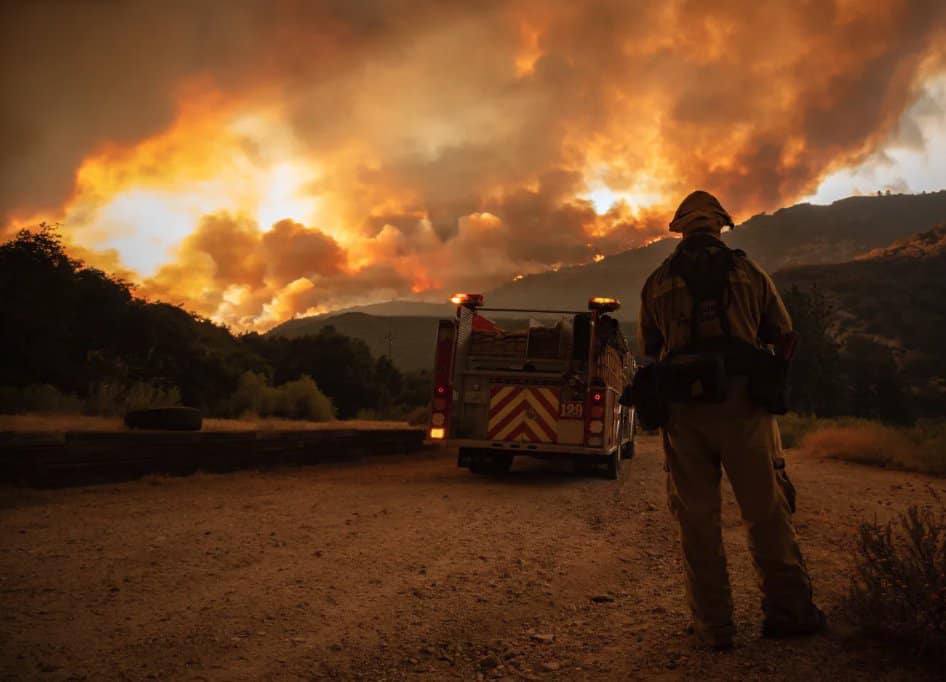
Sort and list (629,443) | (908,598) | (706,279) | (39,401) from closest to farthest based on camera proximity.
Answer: (908,598) < (706,279) < (39,401) < (629,443)

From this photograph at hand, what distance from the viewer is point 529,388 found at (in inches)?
400

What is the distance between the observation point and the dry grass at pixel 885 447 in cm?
1258

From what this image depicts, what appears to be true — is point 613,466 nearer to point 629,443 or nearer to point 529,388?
point 529,388

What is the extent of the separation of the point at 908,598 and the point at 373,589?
2.94 m

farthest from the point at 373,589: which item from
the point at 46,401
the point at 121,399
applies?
the point at 121,399

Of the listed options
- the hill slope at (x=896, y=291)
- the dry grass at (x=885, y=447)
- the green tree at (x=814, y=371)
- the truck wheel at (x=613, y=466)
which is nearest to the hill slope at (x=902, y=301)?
the hill slope at (x=896, y=291)

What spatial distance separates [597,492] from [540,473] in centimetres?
236

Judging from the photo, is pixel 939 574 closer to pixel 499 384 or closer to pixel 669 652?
pixel 669 652

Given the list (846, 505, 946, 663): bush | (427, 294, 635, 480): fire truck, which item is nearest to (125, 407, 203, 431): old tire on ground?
(427, 294, 635, 480): fire truck

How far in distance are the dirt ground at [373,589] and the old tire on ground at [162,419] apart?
1.76 m

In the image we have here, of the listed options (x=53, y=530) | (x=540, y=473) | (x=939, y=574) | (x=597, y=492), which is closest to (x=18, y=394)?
(x=53, y=530)

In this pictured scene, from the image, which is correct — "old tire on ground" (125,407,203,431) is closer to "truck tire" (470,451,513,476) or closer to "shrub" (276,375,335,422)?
"truck tire" (470,451,513,476)

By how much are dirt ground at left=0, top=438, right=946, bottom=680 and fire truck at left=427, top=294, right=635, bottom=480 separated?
197cm

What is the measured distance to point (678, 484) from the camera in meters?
3.40
